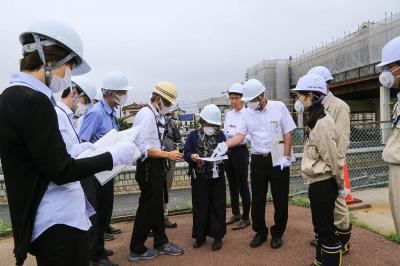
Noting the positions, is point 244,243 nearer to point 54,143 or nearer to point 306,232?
point 306,232

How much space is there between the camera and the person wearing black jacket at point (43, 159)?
5.35ft

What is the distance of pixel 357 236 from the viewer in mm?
4730

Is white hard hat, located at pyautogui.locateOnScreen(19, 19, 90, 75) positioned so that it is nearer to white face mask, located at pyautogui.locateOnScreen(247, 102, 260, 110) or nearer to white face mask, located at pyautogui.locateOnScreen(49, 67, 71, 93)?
white face mask, located at pyautogui.locateOnScreen(49, 67, 71, 93)

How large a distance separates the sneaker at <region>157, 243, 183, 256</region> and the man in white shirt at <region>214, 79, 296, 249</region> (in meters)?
0.94

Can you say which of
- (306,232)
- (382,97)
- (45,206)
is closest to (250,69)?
(382,97)

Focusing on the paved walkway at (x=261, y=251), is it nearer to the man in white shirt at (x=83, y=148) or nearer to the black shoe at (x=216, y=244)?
the black shoe at (x=216, y=244)

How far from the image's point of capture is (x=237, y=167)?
17.7ft

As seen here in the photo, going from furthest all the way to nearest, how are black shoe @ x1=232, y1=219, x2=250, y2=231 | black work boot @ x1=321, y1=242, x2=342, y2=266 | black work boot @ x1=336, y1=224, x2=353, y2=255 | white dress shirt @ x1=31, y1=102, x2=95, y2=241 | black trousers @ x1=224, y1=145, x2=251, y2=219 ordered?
black trousers @ x1=224, y1=145, x2=251, y2=219 < black shoe @ x1=232, y1=219, x2=250, y2=231 < black work boot @ x1=336, y1=224, x2=353, y2=255 < black work boot @ x1=321, y1=242, x2=342, y2=266 < white dress shirt @ x1=31, y1=102, x2=95, y2=241

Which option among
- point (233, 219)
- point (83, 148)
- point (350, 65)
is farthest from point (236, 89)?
point (350, 65)

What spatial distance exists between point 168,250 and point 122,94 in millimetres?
2008

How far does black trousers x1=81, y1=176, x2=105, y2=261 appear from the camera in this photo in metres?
3.55

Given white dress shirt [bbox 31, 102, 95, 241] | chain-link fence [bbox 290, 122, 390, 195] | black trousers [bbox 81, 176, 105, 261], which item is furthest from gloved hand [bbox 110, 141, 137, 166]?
chain-link fence [bbox 290, 122, 390, 195]

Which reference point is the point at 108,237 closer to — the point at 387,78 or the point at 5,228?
the point at 5,228

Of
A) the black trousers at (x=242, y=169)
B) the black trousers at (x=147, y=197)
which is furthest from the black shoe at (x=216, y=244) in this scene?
the black trousers at (x=242, y=169)
